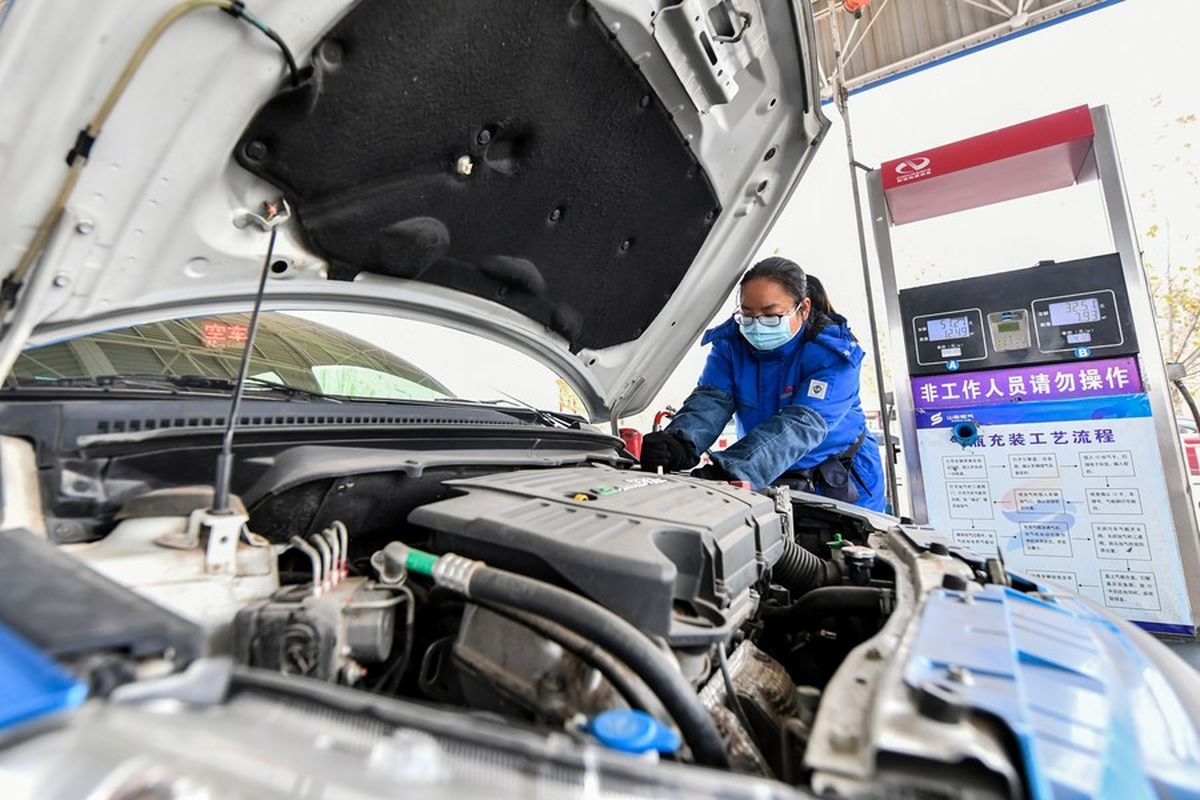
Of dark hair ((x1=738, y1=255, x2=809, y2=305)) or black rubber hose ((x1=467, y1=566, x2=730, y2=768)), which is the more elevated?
dark hair ((x1=738, y1=255, x2=809, y2=305))

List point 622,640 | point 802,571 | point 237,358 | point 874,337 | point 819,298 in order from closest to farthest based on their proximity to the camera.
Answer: point 622,640, point 237,358, point 802,571, point 819,298, point 874,337

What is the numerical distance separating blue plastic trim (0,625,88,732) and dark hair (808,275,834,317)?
2.79m

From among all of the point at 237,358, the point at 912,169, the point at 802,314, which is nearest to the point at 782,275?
the point at 802,314

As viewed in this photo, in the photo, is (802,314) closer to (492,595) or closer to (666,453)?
(666,453)

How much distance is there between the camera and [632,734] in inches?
22.2

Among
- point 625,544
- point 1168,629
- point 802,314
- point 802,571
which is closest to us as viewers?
point 625,544

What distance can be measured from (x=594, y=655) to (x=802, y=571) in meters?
0.85

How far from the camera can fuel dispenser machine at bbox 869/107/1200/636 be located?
8.08 feet

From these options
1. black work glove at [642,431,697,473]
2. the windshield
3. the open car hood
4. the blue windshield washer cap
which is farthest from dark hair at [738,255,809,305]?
the blue windshield washer cap

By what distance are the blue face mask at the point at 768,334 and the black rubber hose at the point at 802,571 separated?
3.98 feet

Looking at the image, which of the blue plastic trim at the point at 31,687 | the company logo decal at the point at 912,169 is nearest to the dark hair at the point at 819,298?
the company logo decal at the point at 912,169

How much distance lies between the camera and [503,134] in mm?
1482

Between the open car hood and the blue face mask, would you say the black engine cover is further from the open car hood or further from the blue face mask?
the blue face mask

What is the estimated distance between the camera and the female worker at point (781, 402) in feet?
7.51
